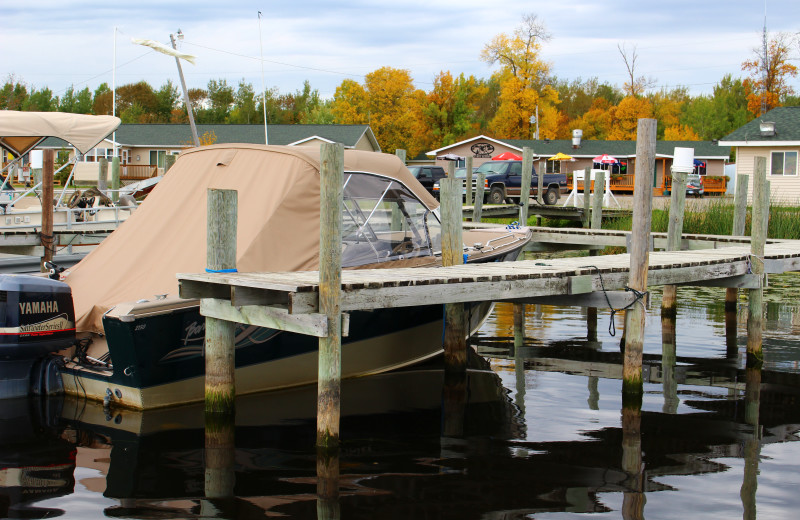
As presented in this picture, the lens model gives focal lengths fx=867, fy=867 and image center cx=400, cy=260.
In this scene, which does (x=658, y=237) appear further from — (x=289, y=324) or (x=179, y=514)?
(x=179, y=514)

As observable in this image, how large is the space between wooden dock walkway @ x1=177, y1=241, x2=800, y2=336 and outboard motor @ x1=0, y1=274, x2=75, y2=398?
128 cm

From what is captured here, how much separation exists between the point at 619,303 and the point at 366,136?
146 feet

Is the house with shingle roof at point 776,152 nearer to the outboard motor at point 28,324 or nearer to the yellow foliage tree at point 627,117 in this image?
the yellow foliage tree at point 627,117

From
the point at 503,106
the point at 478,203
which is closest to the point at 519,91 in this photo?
the point at 503,106

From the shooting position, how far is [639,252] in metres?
8.91

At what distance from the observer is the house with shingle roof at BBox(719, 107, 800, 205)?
1297 inches

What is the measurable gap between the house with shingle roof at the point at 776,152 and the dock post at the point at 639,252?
25.8 metres

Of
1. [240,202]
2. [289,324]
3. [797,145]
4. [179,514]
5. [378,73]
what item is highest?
[378,73]

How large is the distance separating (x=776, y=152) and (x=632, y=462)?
2943 centimetres

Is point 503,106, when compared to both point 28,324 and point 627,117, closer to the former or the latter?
point 627,117

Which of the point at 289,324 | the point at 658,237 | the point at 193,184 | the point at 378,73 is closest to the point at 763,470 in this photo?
the point at 289,324

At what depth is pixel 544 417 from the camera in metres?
8.94

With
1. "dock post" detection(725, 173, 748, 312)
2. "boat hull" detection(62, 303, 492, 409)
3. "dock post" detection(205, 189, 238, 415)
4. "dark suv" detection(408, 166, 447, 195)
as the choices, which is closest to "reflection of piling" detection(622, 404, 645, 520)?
"boat hull" detection(62, 303, 492, 409)

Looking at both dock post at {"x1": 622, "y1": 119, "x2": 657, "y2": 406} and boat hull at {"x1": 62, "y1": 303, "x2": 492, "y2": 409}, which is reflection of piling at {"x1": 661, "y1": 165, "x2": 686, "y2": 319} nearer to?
dock post at {"x1": 622, "y1": 119, "x2": 657, "y2": 406}
